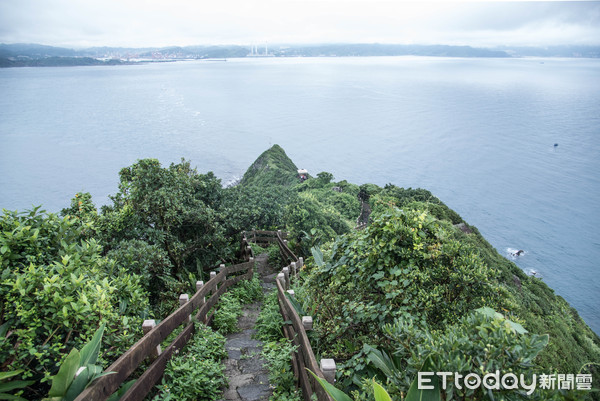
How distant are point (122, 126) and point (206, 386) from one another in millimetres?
89369

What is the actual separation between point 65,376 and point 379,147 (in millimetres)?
77671

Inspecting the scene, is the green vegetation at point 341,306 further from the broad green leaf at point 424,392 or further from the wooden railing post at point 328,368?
the wooden railing post at point 328,368

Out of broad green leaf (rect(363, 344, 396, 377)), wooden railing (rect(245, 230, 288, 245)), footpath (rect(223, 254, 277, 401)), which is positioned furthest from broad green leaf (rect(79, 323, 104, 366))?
wooden railing (rect(245, 230, 288, 245))

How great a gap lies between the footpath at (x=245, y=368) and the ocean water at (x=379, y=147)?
3678cm

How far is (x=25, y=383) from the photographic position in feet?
10.9

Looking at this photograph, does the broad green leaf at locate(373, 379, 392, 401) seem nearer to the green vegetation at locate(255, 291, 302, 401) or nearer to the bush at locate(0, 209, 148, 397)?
the green vegetation at locate(255, 291, 302, 401)

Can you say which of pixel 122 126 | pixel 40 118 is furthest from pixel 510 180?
pixel 40 118

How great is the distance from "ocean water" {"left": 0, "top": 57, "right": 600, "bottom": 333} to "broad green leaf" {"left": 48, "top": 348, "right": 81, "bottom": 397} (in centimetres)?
4019

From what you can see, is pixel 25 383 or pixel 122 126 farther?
pixel 122 126

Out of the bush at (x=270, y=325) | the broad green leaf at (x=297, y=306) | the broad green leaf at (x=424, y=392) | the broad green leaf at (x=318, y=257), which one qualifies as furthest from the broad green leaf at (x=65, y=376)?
the broad green leaf at (x=318, y=257)

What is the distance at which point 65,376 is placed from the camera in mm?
2980

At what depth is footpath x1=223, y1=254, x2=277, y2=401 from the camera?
189 inches

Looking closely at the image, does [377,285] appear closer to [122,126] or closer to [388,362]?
[388,362]

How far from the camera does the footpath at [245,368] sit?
4.79 meters
